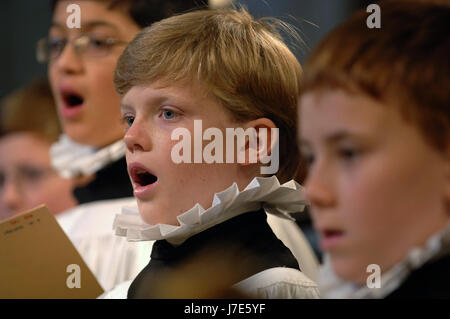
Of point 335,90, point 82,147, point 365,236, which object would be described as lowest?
point 82,147

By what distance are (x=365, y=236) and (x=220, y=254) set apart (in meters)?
0.34

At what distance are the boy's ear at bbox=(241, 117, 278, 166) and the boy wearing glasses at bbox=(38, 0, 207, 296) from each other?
547 millimetres

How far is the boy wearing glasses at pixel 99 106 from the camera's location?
5.67 ft

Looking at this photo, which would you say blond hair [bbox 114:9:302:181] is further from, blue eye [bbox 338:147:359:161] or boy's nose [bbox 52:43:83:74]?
boy's nose [bbox 52:43:83:74]

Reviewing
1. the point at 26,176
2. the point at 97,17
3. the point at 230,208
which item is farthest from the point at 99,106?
the point at 230,208

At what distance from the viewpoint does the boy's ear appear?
3.92 feet

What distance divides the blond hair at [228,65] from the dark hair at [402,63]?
0.27 metres

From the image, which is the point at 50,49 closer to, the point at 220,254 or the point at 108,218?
the point at 108,218

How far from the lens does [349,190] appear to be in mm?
868

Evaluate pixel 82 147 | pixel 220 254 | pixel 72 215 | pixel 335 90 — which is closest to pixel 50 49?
pixel 82 147

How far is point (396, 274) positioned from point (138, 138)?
1.54ft

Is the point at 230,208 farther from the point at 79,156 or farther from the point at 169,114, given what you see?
the point at 79,156
